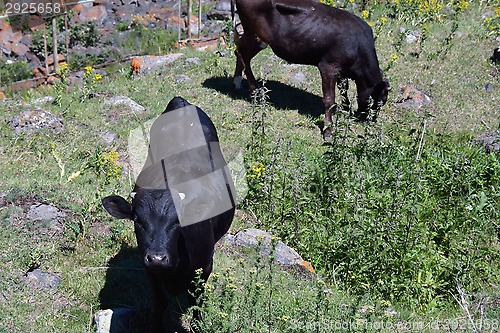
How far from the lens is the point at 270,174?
793 centimetres

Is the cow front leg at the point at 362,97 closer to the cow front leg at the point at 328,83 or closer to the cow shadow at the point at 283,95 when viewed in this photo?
the cow front leg at the point at 328,83

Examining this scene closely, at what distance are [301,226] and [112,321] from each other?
2.72 metres

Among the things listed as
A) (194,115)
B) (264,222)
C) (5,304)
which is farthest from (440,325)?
(5,304)

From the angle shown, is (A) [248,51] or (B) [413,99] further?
(B) [413,99]

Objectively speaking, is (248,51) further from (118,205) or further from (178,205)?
(178,205)

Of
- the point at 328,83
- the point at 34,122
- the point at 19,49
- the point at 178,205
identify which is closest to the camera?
the point at 178,205

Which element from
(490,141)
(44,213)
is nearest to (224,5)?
(490,141)

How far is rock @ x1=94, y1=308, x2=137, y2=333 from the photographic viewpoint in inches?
231

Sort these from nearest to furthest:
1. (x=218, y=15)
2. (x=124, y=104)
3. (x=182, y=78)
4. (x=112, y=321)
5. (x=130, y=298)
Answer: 1. (x=112, y=321)
2. (x=130, y=298)
3. (x=124, y=104)
4. (x=182, y=78)
5. (x=218, y=15)

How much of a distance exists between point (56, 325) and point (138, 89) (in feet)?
20.4

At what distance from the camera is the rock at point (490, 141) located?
9.65 meters

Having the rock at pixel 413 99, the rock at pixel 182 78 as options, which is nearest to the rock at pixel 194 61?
the rock at pixel 182 78

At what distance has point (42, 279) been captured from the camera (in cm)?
661

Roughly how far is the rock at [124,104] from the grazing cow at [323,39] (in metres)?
2.17
